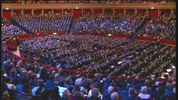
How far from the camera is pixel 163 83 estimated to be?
16938mm

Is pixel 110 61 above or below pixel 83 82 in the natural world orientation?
below

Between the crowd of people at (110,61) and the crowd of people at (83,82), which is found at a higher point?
the crowd of people at (83,82)

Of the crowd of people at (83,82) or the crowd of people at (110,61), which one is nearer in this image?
the crowd of people at (83,82)

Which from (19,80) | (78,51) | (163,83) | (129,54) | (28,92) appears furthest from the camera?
(78,51)

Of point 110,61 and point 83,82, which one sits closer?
point 83,82

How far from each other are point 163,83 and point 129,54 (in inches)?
807

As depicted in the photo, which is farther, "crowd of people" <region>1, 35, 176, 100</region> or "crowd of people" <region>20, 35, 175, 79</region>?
"crowd of people" <region>20, 35, 175, 79</region>

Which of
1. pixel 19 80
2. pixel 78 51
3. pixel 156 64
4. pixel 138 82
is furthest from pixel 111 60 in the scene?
pixel 19 80

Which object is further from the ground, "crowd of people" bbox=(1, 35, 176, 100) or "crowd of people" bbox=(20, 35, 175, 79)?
"crowd of people" bbox=(1, 35, 176, 100)

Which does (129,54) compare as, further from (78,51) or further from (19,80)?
(19,80)

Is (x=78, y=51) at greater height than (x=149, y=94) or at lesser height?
lesser

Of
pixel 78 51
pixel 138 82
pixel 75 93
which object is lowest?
pixel 78 51

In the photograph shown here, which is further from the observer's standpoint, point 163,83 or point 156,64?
point 156,64

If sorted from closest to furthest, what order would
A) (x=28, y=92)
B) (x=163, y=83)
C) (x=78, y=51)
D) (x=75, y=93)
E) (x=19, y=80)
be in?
(x=75, y=93), (x=28, y=92), (x=19, y=80), (x=163, y=83), (x=78, y=51)
